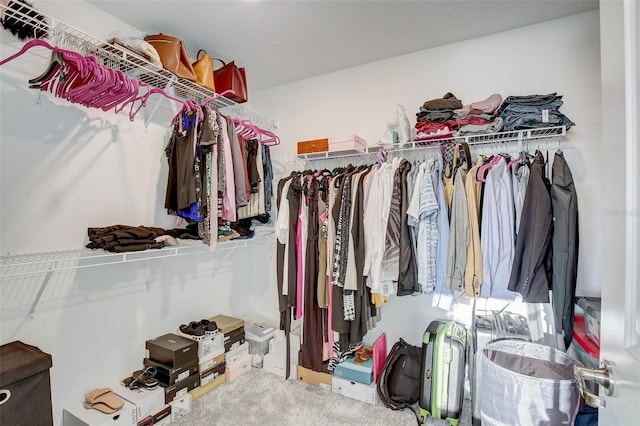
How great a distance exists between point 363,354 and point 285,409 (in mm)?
645

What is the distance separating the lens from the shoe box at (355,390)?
201 centimetres

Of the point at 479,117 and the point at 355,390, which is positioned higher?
the point at 479,117

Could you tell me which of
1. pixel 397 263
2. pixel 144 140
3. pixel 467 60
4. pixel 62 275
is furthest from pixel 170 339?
pixel 467 60

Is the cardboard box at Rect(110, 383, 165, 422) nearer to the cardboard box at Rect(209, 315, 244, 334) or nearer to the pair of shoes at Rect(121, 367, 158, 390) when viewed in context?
the pair of shoes at Rect(121, 367, 158, 390)

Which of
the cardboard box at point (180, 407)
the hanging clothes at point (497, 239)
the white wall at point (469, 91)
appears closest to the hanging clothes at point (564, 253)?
the hanging clothes at point (497, 239)

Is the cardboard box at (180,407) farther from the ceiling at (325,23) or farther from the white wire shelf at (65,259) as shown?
the ceiling at (325,23)

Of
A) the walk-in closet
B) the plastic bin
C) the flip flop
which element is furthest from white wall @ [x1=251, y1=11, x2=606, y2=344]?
the flip flop

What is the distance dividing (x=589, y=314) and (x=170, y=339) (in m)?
2.50

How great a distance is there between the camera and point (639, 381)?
1.52ft

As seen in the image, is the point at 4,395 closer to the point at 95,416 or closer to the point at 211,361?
the point at 95,416

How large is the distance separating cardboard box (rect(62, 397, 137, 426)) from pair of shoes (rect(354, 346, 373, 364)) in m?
1.39

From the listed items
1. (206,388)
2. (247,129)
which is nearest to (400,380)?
(206,388)

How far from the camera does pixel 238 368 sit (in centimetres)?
232

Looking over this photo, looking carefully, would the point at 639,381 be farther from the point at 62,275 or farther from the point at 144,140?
the point at 144,140
